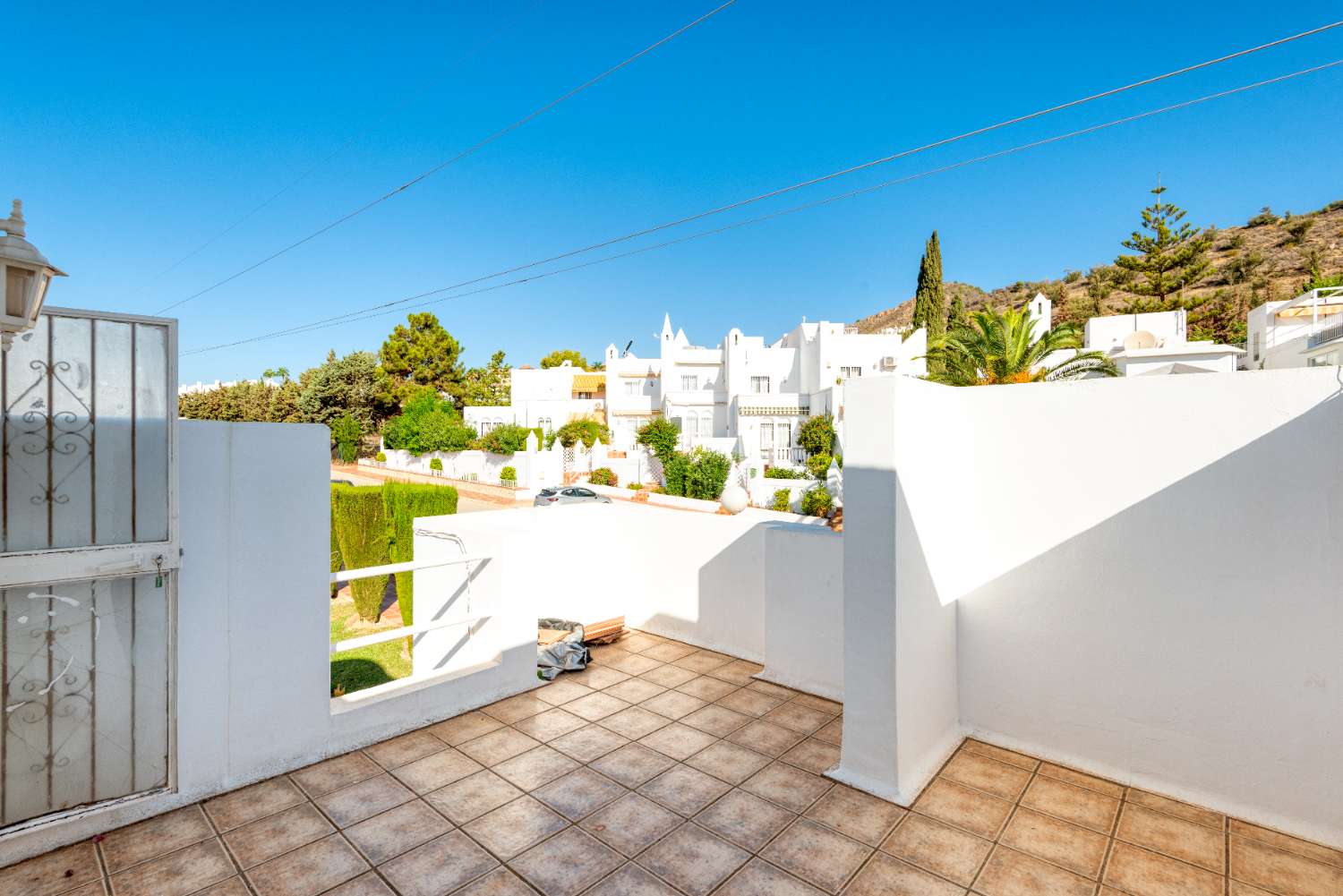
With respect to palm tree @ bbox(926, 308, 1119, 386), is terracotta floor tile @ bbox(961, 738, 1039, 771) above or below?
below

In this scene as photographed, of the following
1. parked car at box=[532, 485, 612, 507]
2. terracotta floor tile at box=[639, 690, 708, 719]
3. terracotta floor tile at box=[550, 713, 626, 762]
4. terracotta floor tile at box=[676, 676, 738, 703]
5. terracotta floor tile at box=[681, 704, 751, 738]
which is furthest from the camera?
parked car at box=[532, 485, 612, 507]

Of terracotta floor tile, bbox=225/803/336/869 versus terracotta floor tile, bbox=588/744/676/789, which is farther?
terracotta floor tile, bbox=588/744/676/789

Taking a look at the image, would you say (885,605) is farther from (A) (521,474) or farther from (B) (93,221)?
(A) (521,474)

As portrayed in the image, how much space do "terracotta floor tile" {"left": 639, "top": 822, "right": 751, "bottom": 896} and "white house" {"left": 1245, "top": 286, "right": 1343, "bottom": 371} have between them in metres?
17.4

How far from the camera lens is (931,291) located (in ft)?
99.0

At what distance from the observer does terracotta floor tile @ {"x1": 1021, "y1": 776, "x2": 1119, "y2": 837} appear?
10.6 ft

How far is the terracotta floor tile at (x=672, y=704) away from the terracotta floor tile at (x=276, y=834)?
87.7 inches

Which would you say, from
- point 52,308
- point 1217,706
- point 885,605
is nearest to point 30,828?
point 52,308

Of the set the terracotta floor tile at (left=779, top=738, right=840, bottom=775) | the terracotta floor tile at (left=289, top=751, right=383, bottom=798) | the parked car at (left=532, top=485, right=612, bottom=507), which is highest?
the parked car at (left=532, top=485, right=612, bottom=507)

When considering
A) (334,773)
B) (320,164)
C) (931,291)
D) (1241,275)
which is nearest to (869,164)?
(334,773)

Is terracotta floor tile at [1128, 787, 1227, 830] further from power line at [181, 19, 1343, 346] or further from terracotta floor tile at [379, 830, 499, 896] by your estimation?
power line at [181, 19, 1343, 346]

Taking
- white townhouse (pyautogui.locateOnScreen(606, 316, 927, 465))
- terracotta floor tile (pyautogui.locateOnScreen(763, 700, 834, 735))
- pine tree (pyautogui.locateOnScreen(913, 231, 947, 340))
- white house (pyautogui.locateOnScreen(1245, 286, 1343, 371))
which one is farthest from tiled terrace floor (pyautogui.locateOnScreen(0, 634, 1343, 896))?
pine tree (pyautogui.locateOnScreen(913, 231, 947, 340))

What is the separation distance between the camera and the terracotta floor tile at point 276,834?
288cm

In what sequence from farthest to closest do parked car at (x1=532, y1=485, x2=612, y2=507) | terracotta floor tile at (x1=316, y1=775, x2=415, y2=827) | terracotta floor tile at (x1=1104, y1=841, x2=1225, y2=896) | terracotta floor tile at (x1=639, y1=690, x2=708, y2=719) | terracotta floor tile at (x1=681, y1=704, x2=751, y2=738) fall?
1. parked car at (x1=532, y1=485, x2=612, y2=507)
2. terracotta floor tile at (x1=639, y1=690, x2=708, y2=719)
3. terracotta floor tile at (x1=681, y1=704, x2=751, y2=738)
4. terracotta floor tile at (x1=316, y1=775, x2=415, y2=827)
5. terracotta floor tile at (x1=1104, y1=841, x2=1225, y2=896)
